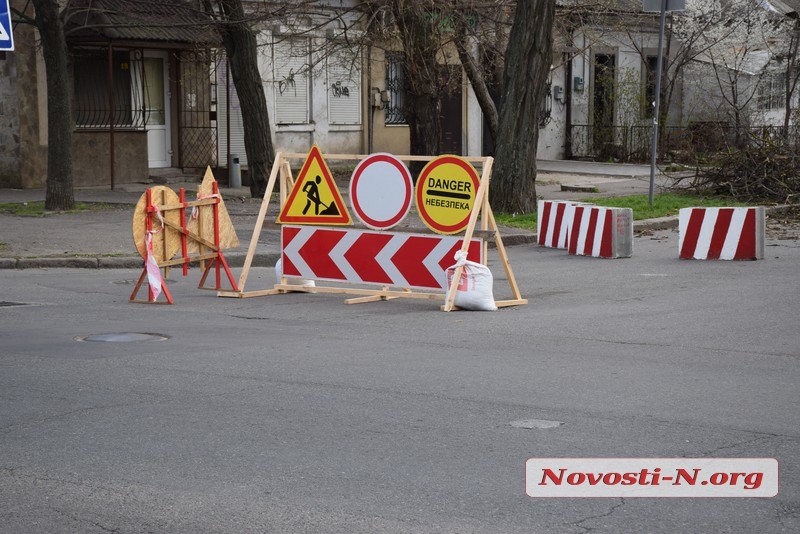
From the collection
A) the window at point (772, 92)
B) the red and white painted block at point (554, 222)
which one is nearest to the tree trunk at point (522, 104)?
the red and white painted block at point (554, 222)

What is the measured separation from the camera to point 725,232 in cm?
1462

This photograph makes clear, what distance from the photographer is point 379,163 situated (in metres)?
11.5

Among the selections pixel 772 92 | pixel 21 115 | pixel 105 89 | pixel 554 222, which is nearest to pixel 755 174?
pixel 554 222

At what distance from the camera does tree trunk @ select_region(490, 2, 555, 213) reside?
60.0 ft

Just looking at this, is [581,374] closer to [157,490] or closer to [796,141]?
[157,490]

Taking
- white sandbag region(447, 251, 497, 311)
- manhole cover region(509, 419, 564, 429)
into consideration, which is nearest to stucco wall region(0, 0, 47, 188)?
white sandbag region(447, 251, 497, 311)

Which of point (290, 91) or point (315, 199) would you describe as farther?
point (290, 91)

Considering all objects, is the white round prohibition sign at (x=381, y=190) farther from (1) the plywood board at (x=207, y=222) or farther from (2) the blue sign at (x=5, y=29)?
(2) the blue sign at (x=5, y=29)

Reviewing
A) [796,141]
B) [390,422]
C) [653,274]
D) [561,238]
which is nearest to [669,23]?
[796,141]

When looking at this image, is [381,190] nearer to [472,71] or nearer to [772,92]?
[472,71]

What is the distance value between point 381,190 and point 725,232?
5.33 meters

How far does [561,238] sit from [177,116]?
499 inches

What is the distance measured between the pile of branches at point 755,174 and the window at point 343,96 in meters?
11.0

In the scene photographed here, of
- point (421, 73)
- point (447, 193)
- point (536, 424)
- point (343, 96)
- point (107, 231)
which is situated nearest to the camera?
point (536, 424)
